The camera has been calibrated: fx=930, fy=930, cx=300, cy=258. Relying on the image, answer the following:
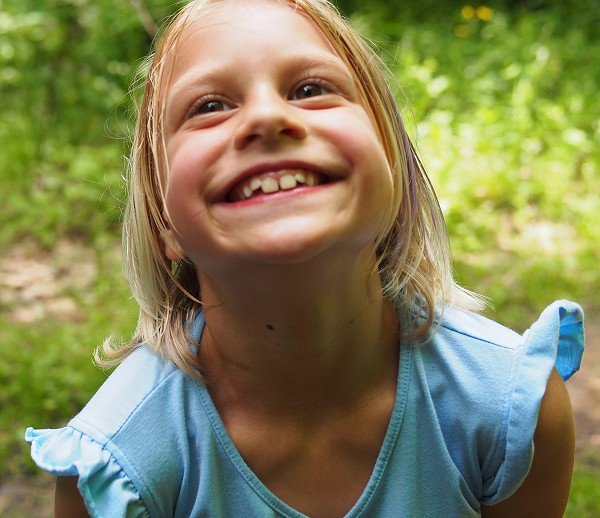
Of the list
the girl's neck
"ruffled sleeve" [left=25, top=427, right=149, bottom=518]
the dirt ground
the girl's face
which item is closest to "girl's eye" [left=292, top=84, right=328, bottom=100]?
the girl's face

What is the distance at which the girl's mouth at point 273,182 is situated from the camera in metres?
1.45

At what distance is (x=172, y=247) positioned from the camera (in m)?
1.75

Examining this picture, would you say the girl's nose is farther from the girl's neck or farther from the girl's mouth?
the girl's neck

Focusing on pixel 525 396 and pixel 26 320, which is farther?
pixel 26 320

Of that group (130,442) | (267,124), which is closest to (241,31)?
(267,124)

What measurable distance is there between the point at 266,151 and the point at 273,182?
5cm

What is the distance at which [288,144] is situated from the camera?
1.46 metres

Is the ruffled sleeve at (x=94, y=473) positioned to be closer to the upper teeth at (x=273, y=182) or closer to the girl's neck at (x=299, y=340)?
the girl's neck at (x=299, y=340)

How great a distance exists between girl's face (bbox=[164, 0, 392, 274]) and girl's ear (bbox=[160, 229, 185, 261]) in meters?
0.15

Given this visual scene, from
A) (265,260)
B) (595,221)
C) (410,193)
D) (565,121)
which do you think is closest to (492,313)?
(595,221)

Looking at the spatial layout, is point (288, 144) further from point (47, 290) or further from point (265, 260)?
point (47, 290)

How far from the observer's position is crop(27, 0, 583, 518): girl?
1479 millimetres

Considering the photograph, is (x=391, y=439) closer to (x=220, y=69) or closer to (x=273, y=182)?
(x=273, y=182)

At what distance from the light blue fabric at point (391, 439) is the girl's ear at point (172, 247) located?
0.20 metres
